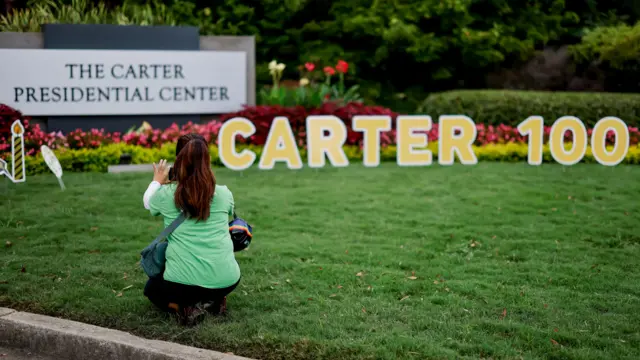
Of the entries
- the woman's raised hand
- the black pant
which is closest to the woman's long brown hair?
the woman's raised hand

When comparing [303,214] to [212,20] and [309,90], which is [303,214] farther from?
[212,20]

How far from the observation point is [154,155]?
12.0m

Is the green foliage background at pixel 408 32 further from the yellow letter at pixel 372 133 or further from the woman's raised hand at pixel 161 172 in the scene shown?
the woman's raised hand at pixel 161 172

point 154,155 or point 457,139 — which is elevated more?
point 457,139

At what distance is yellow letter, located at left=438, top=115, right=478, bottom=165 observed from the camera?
11.4 metres

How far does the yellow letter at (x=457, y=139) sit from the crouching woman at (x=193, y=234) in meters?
7.17

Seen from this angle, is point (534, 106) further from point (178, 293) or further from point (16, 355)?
point (16, 355)

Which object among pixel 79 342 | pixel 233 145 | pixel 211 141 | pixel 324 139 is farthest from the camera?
pixel 211 141

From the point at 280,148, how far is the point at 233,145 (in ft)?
2.32

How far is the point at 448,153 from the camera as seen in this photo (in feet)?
37.8

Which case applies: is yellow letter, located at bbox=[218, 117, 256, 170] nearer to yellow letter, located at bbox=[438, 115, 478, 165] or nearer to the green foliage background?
yellow letter, located at bbox=[438, 115, 478, 165]

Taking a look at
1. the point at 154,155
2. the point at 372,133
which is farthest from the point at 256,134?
the point at 372,133

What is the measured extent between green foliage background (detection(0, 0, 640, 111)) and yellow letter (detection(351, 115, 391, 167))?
18.1 feet

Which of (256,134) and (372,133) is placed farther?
(256,134)
